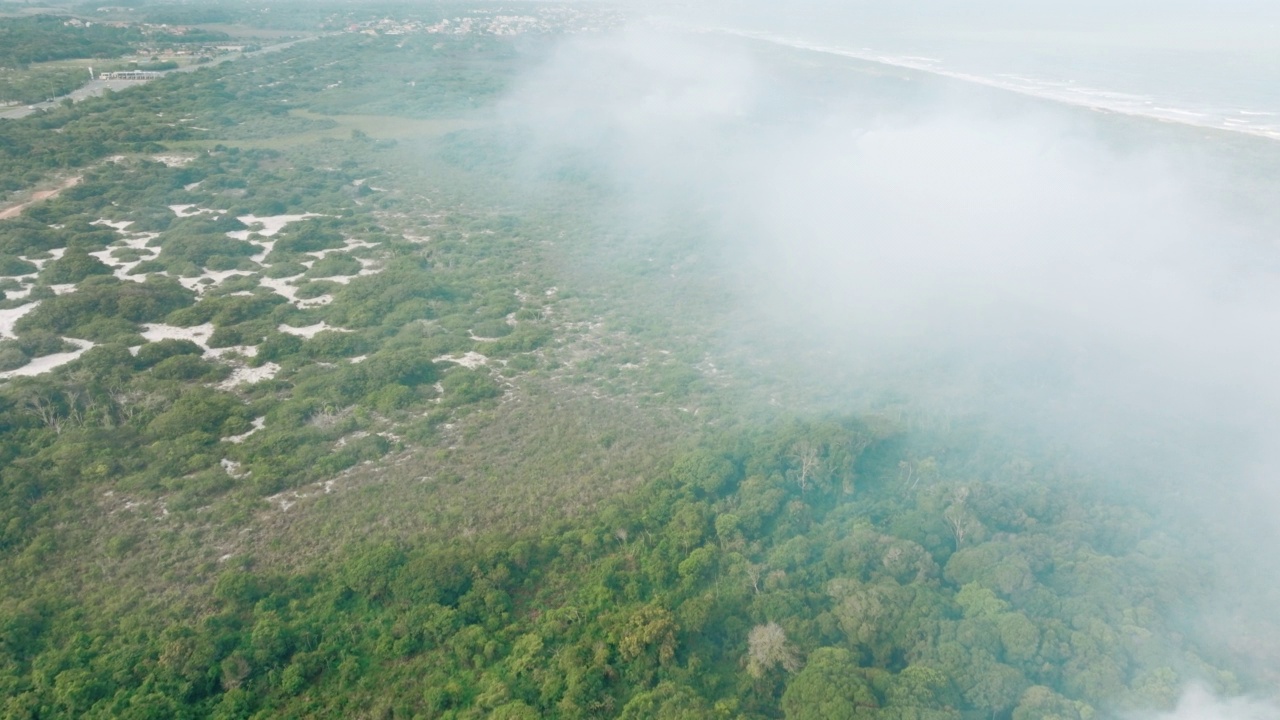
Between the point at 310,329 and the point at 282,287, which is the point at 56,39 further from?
the point at 310,329

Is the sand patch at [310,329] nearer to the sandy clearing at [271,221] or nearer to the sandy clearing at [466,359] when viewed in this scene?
the sandy clearing at [466,359]

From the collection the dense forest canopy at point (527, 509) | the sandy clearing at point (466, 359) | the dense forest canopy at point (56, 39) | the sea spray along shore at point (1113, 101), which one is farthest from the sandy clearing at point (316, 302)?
the dense forest canopy at point (56, 39)

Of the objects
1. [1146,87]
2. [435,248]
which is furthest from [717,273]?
[1146,87]

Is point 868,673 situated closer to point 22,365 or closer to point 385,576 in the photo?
point 385,576

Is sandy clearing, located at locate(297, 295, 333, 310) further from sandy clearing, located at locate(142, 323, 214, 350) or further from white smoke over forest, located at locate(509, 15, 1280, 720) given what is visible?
white smoke over forest, located at locate(509, 15, 1280, 720)

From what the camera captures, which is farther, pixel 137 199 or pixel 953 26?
pixel 953 26

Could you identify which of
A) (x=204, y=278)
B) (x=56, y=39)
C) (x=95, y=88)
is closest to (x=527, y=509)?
(x=204, y=278)
